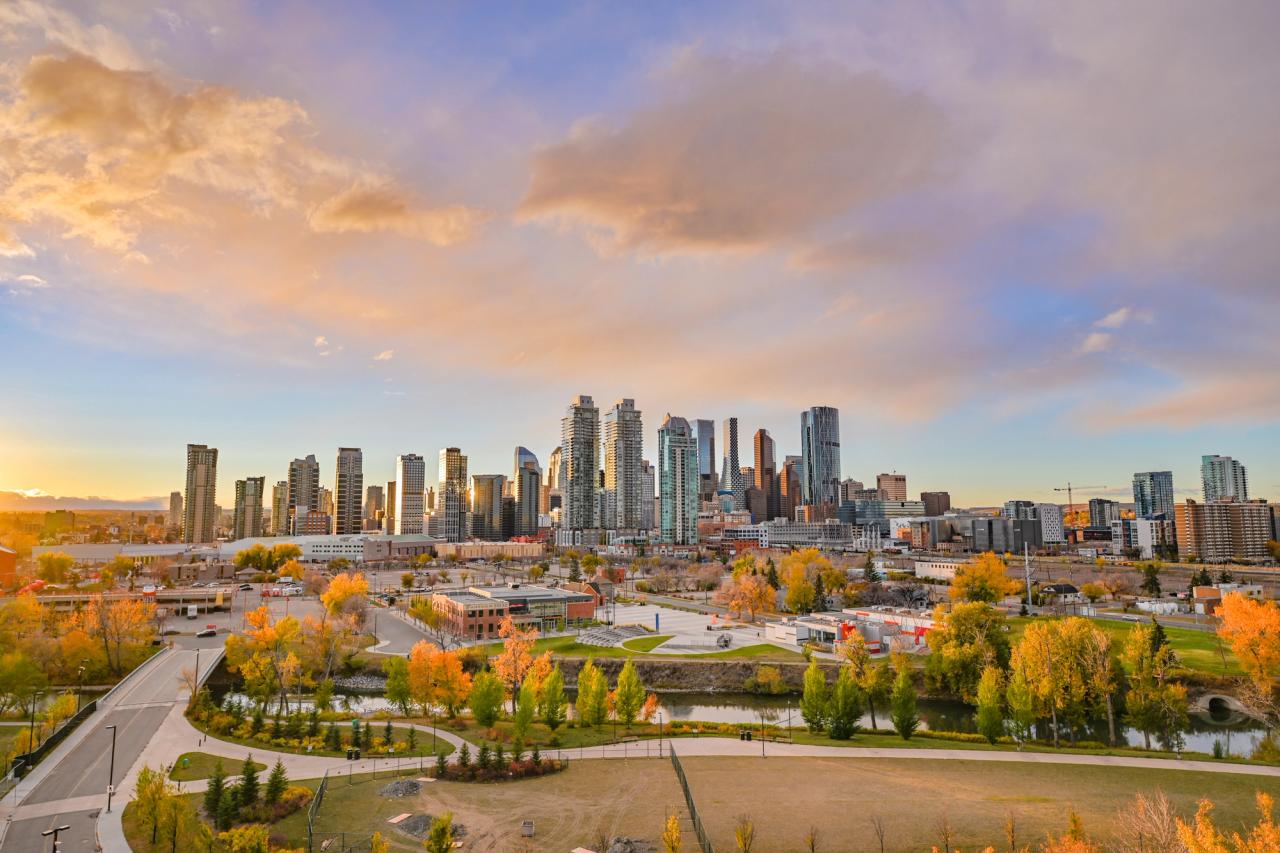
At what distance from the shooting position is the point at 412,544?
597 ft

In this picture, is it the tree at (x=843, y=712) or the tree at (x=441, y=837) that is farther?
the tree at (x=843, y=712)

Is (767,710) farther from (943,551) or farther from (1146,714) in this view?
(943,551)

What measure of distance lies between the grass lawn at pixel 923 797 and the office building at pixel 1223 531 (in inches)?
6028

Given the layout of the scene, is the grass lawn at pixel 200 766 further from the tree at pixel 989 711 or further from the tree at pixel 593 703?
the tree at pixel 989 711

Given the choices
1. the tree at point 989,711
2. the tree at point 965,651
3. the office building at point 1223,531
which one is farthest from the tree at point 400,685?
the office building at point 1223,531

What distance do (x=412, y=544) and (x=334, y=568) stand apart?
1433 inches

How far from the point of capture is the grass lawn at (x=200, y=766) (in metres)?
34.1

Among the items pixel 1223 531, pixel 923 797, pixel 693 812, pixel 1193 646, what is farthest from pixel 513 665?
pixel 1223 531

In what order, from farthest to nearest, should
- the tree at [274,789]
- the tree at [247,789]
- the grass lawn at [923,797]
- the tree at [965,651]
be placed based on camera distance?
1. the tree at [965,651]
2. the tree at [274,789]
3. the tree at [247,789]
4. the grass lawn at [923,797]

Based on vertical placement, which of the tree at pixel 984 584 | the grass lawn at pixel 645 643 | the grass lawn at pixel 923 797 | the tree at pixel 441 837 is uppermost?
the tree at pixel 984 584

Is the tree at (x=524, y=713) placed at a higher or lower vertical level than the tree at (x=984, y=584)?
lower

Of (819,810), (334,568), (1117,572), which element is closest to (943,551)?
(1117,572)

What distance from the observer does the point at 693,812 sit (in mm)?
28281

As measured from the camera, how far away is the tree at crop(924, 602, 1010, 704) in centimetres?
5262
